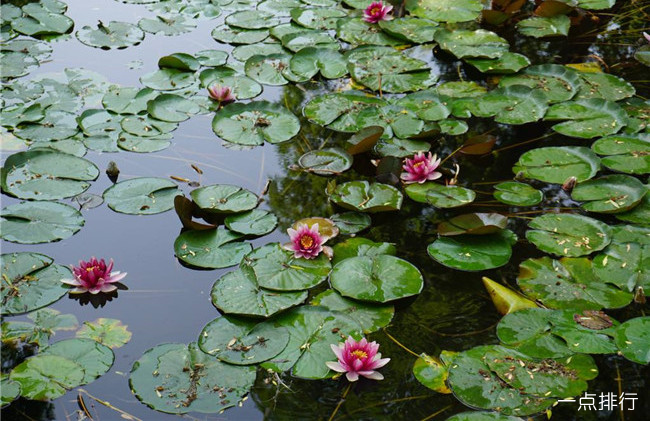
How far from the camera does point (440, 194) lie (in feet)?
11.9

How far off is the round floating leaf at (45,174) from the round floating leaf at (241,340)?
1.40 m

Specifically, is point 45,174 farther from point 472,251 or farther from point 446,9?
point 446,9

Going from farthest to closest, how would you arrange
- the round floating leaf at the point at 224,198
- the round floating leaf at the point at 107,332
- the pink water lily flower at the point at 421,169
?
the pink water lily flower at the point at 421,169
the round floating leaf at the point at 224,198
the round floating leaf at the point at 107,332

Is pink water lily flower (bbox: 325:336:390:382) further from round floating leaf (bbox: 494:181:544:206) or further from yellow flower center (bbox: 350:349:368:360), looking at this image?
round floating leaf (bbox: 494:181:544:206)

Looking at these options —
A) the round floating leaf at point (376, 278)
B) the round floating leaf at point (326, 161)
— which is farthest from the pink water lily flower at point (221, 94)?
the round floating leaf at point (376, 278)

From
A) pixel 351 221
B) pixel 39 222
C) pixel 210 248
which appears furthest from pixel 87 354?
pixel 351 221

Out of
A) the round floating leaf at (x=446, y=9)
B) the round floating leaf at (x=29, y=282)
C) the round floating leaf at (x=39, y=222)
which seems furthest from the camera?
the round floating leaf at (x=446, y=9)

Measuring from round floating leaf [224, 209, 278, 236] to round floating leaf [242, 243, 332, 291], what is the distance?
0.16 meters

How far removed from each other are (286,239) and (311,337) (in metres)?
0.76

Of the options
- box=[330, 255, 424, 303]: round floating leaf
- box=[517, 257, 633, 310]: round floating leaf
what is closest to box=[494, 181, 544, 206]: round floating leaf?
box=[517, 257, 633, 310]: round floating leaf

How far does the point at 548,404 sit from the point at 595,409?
0.19m

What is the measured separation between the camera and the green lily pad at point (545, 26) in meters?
5.35

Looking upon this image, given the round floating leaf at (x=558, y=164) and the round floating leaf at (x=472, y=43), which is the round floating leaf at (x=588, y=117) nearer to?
the round floating leaf at (x=558, y=164)

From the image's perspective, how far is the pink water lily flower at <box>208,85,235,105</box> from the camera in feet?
14.7
